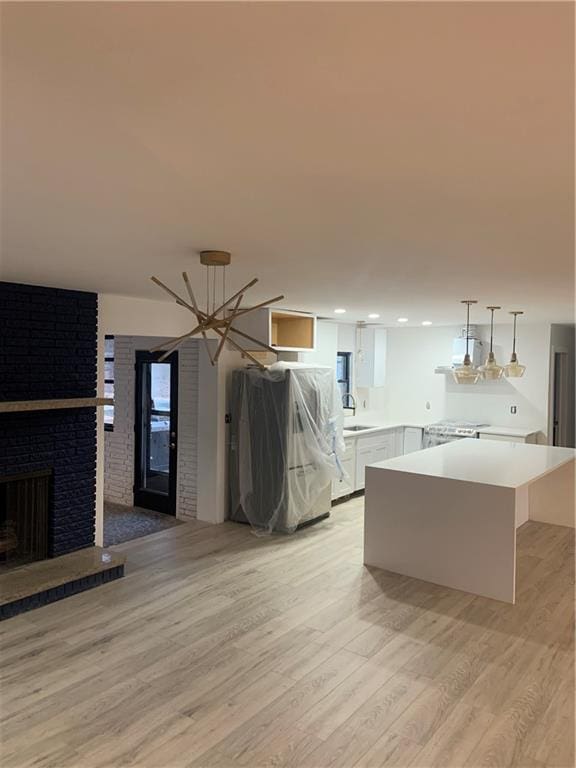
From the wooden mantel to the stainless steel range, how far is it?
4.52 m

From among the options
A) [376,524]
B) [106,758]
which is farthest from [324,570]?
[106,758]

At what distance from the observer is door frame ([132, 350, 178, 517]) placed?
613cm

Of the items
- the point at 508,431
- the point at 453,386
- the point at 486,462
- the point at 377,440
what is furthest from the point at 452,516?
the point at 453,386

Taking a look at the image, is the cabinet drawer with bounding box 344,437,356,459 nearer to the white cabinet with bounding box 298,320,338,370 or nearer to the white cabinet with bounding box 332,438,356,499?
the white cabinet with bounding box 332,438,356,499

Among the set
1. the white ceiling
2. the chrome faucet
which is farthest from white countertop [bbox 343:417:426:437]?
the white ceiling

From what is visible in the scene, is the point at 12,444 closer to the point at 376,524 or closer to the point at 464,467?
the point at 376,524

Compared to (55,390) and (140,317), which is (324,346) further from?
(55,390)

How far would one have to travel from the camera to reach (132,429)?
643cm

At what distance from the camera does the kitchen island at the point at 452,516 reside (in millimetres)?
4008

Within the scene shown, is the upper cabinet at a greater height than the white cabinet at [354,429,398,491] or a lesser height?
greater

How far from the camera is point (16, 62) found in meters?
1.04

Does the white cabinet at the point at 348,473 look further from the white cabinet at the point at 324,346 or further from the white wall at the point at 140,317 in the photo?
the white wall at the point at 140,317

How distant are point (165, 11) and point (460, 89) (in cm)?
58

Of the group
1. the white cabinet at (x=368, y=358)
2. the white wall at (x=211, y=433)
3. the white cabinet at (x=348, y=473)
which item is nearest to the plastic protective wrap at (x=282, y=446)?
the white wall at (x=211, y=433)
